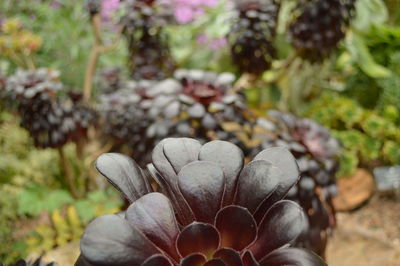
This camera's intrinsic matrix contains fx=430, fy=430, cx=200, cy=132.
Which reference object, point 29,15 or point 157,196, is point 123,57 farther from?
point 157,196

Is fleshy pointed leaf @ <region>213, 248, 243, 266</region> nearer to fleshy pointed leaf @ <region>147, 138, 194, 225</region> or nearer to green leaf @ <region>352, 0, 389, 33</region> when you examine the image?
fleshy pointed leaf @ <region>147, 138, 194, 225</region>

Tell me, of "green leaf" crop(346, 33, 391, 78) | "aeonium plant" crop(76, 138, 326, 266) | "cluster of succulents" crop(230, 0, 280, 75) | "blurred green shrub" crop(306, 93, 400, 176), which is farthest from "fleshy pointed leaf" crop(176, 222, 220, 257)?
"green leaf" crop(346, 33, 391, 78)

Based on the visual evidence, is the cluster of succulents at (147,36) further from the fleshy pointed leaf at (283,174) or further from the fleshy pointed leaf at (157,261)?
the fleshy pointed leaf at (157,261)

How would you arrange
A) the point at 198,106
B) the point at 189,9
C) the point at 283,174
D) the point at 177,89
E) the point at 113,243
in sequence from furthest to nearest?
the point at 189,9 < the point at 177,89 < the point at 198,106 < the point at 283,174 < the point at 113,243

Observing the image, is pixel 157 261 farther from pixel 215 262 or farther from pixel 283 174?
pixel 283 174

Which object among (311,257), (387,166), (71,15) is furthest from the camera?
(71,15)

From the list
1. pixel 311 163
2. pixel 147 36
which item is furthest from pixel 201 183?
pixel 147 36

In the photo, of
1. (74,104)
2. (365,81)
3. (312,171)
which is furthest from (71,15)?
(312,171)
